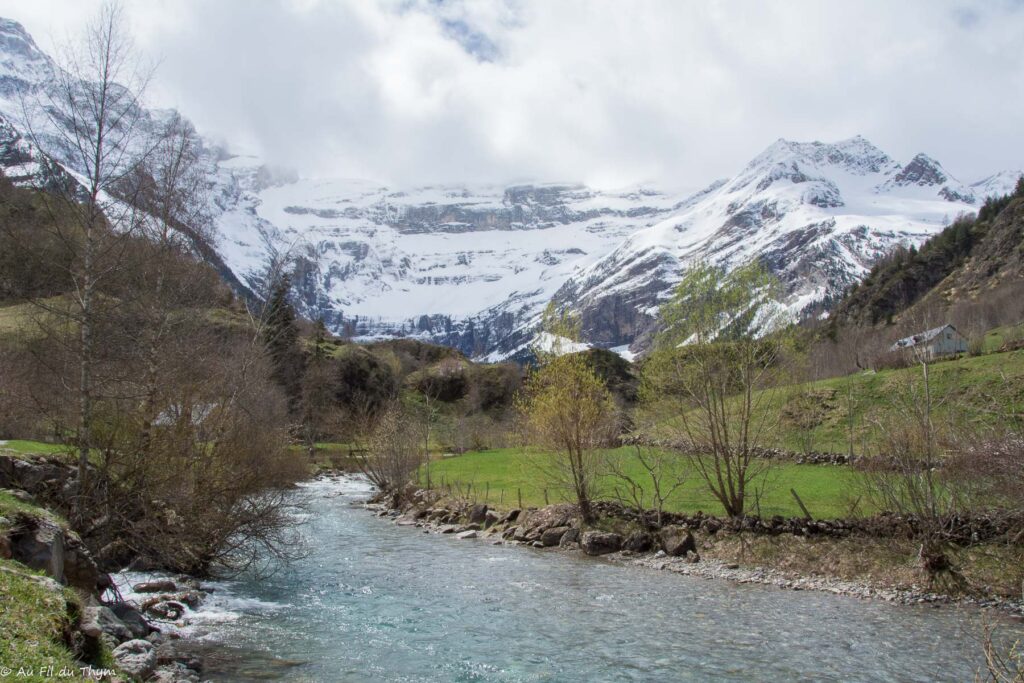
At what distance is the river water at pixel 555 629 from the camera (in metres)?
14.6

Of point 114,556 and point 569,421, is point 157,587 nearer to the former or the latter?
point 114,556

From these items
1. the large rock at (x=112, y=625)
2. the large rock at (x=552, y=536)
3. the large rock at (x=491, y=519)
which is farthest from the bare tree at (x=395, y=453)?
the large rock at (x=112, y=625)

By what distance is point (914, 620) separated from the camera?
1827cm

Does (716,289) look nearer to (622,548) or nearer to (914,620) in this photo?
(622,548)

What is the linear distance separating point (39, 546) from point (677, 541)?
72.5 feet

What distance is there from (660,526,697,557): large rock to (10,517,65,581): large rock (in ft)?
69.9

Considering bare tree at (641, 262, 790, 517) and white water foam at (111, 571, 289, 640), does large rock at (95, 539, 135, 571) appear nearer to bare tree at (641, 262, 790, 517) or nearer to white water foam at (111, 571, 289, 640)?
white water foam at (111, 571, 289, 640)

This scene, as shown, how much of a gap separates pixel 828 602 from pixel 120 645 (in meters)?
18.7

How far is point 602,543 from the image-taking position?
2872 cm

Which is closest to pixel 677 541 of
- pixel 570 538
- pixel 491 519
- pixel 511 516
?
pixel 570 538

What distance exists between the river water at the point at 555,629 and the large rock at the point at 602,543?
257 cm

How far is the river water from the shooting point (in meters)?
14.6

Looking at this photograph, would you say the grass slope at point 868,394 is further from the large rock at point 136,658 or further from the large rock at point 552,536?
the large rock at point 136,658

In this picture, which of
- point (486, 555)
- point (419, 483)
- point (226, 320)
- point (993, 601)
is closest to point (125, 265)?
point (486, 555)
